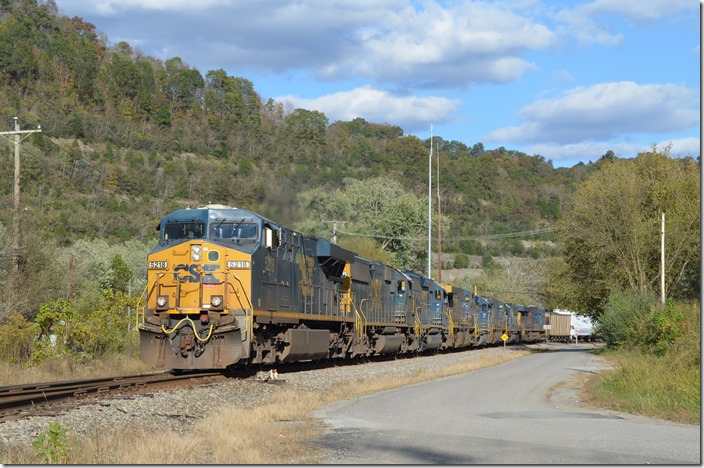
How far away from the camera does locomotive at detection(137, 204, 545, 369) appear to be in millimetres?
20703

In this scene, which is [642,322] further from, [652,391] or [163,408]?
[163,408]

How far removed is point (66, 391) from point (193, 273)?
213 inches

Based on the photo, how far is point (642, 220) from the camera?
47281mm

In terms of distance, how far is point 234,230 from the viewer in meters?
21.8

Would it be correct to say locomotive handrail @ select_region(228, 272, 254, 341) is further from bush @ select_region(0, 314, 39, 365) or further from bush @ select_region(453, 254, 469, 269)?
bush @ select_region(453, 254, 469, 269)

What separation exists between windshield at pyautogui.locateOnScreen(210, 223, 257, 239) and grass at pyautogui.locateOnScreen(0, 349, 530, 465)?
7.06 metres

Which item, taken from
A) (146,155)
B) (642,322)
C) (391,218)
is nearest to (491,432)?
(642,322)

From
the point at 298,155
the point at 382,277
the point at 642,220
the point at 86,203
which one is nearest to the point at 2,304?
the point at 298,155

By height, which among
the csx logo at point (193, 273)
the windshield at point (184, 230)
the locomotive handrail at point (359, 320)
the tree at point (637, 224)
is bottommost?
the locomotive handrail at point (359, 320)

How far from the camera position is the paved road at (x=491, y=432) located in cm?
1008

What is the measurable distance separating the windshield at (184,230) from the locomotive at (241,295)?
3 cm

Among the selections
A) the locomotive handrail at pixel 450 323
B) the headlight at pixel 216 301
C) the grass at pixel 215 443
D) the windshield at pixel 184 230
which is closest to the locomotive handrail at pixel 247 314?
the headlight at pixel 216 301

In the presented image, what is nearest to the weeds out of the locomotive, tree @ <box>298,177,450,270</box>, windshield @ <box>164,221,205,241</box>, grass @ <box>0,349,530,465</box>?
grass @ <box>0,349,530,465</box>

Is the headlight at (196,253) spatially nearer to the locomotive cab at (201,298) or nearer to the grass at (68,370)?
the locomotive cab at (201,298)
